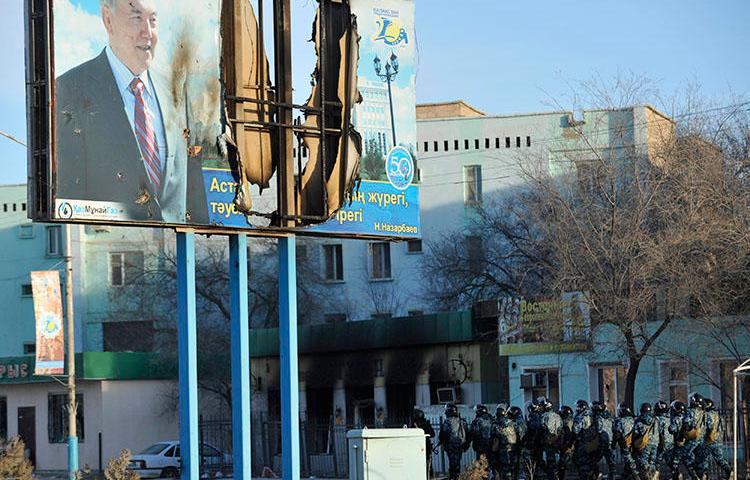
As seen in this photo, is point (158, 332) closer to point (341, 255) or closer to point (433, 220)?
point (341, 255)

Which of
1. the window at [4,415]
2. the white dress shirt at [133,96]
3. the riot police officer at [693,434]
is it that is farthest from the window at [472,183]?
the white dress shirt at [133,96]

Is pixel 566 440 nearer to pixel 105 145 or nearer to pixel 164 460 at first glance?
pixel 105 145

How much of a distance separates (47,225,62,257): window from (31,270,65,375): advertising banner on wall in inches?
1366

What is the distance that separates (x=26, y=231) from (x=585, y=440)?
146 ft

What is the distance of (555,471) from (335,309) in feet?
111

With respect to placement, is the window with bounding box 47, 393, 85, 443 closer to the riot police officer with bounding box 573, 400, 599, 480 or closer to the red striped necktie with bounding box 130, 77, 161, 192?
the riot police officer with bounding box 573, 400, 599, 480

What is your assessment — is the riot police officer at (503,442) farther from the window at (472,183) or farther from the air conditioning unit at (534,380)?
the window at (472,183)

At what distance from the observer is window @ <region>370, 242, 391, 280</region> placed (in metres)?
61.2

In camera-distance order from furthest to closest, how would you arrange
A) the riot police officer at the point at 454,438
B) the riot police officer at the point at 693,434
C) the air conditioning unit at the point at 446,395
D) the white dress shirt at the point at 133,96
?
the air conditioning unit at the point at 446,395 < the riot police officer at the point at 454,438 < the riot police officer at the point at 693,434 < the white dress shirt at the point at 133,96

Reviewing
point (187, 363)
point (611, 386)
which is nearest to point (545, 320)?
point (611, 386)

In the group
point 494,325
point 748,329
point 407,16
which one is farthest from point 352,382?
point 407,16

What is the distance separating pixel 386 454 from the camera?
71.7ft

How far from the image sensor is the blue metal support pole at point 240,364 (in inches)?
717

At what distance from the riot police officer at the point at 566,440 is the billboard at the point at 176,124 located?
344 inches
